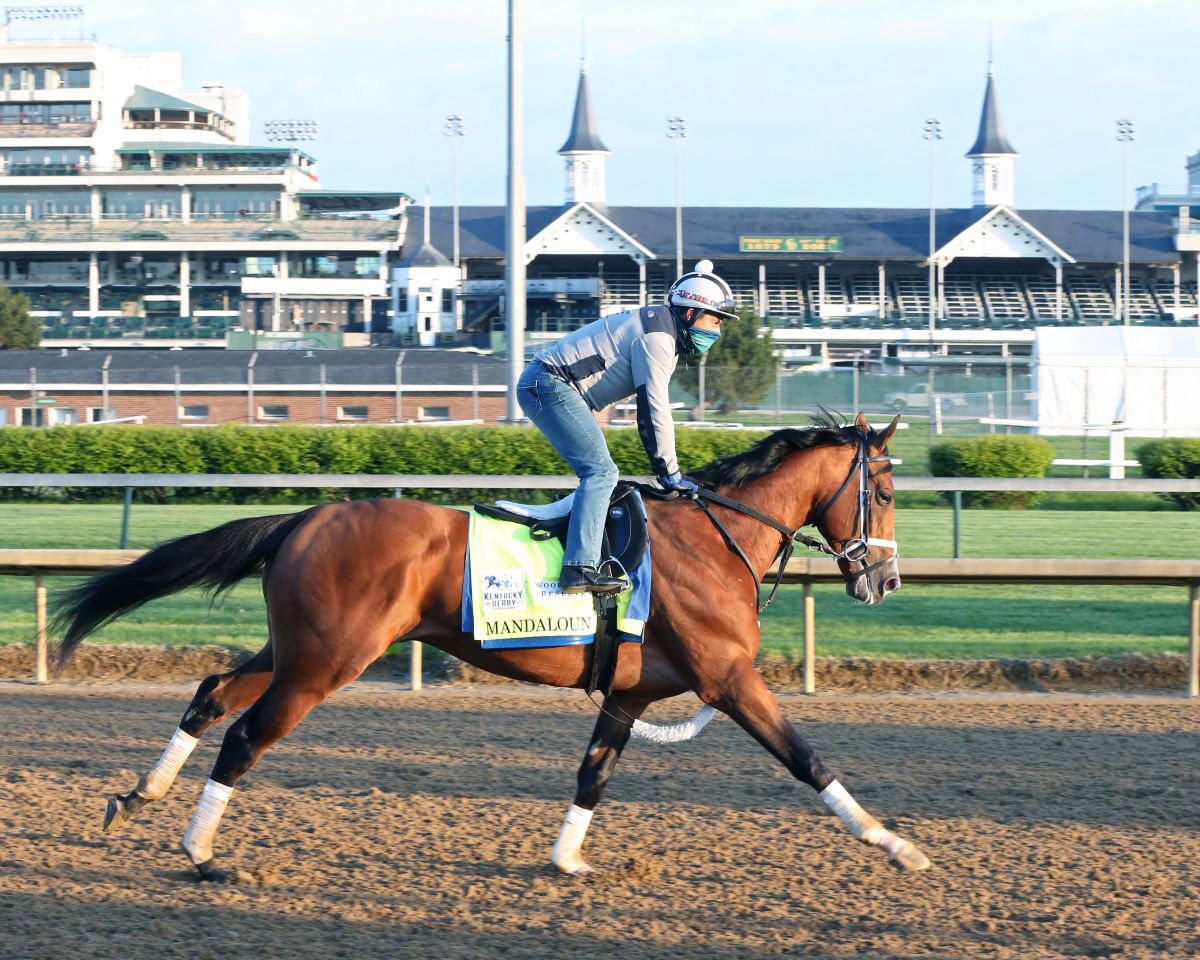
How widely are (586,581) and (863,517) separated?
1.02 metres

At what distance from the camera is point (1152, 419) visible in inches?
976

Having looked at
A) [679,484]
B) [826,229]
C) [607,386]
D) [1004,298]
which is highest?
[826,229]

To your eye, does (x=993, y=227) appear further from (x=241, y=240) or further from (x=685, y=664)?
(x=685, y=664)

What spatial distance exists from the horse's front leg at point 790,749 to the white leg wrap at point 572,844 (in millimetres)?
576

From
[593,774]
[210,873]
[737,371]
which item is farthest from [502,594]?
[737,371]

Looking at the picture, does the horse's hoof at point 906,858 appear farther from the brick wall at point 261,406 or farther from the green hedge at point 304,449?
the brick wall at point 261,406

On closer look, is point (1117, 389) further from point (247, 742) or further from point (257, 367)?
point (247, 742)

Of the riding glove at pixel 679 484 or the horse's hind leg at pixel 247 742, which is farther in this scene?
the riding glove at pixel 679 484

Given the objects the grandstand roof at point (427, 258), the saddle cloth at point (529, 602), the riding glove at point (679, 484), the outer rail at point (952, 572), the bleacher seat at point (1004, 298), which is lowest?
the outer rail at point (952, 572)

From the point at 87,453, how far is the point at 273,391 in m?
8.31

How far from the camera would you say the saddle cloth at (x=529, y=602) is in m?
4.56

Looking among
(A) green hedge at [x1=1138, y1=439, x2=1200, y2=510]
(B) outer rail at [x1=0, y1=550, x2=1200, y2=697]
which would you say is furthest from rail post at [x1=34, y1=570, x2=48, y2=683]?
(A) green hedge at [x1=1138, y1=439, x2=1200, y2=510]

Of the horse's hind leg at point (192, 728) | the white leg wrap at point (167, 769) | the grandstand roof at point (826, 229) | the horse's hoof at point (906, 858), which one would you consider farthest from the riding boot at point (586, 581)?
the grandstand roof at point (826, 229)

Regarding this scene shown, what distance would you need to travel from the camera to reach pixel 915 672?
26.6 feet
